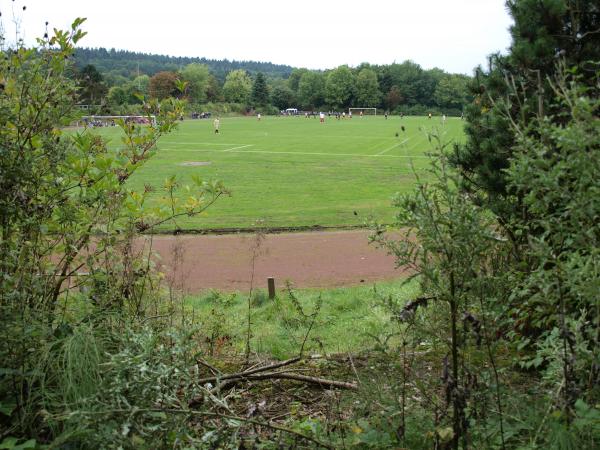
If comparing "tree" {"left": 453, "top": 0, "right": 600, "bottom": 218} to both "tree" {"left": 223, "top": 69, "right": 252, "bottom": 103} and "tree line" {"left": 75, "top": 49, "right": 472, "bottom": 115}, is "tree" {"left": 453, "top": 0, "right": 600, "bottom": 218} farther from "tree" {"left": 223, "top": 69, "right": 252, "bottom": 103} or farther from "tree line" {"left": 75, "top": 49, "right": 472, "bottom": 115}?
"tree" {"left": 223, "top": 69, "right": 252, "bottom": 103}

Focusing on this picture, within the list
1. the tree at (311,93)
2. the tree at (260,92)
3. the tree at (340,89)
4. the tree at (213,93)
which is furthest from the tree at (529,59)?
the tree at (311,93)

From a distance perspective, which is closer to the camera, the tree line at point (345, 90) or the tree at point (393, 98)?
the tree line at point (345, 90)

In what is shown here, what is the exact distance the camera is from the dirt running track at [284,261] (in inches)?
469

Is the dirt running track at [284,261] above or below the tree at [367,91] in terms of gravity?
below

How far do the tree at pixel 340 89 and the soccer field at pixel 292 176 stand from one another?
98.6m

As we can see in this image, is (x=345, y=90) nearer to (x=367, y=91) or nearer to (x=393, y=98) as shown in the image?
(x=367, y=91)

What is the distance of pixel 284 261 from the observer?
13.4 metres

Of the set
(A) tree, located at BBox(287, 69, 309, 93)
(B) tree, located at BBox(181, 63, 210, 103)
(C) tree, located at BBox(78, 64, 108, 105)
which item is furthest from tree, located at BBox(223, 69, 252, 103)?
(C) tree, located at BBox(78, 64, 108, 105)

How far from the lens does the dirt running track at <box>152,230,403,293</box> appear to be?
39.1 ft

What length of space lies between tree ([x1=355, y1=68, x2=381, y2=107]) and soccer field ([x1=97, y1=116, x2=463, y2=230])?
316 feet

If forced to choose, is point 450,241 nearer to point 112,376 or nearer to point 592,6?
point 112,376

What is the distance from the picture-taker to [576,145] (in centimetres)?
241

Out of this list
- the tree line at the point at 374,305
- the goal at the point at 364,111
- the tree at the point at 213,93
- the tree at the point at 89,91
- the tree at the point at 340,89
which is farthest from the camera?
the tree at the point at 213,93

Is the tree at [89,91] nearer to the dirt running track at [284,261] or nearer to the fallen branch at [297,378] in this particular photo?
the fallen branch at [297,378]
